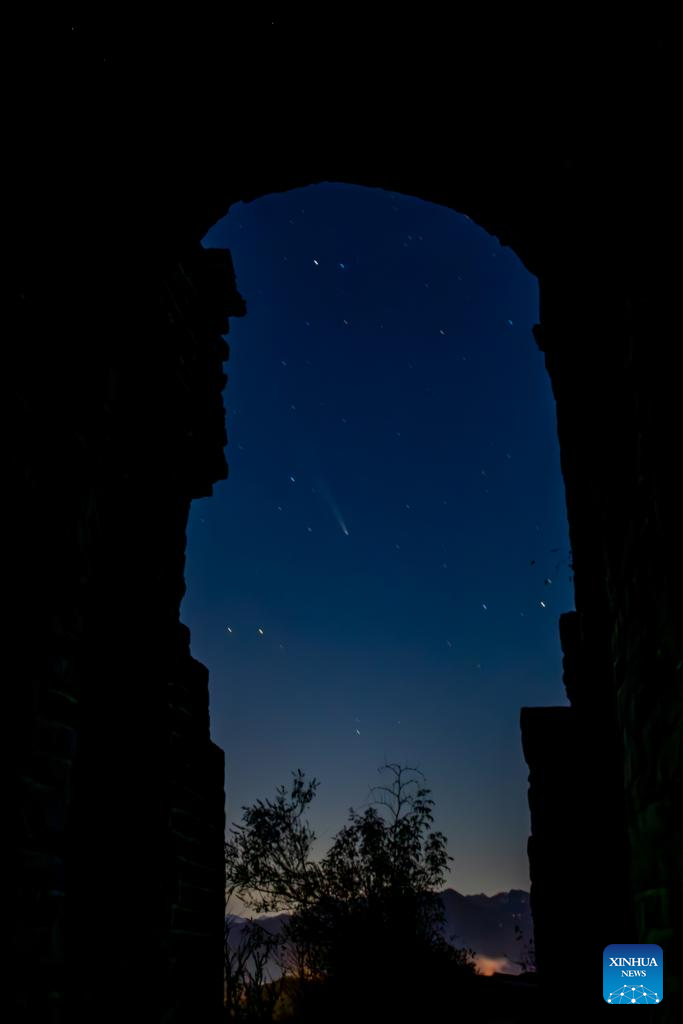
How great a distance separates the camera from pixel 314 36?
12.0 ft

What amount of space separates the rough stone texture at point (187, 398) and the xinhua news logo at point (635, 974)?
0.22ft

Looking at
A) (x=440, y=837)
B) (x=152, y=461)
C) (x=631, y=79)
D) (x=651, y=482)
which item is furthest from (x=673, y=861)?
(x=440, y=837)

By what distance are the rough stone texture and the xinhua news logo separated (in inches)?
2.6

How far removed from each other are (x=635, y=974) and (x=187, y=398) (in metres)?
3.62

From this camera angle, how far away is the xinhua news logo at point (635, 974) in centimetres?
197

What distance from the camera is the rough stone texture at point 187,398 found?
231 centimetres

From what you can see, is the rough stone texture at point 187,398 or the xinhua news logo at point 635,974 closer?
the xinhua news logo at point 635,974

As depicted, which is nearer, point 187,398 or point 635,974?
point 635,974

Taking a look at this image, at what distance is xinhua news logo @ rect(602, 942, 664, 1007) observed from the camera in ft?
6.48

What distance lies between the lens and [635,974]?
2.11 metres

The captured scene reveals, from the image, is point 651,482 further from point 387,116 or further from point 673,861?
point 387,116

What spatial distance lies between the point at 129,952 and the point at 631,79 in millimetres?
3910

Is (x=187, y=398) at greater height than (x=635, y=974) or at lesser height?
greater

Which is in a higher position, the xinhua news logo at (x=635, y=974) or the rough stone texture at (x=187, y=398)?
the rough stone texture at (x=187, y=398)
